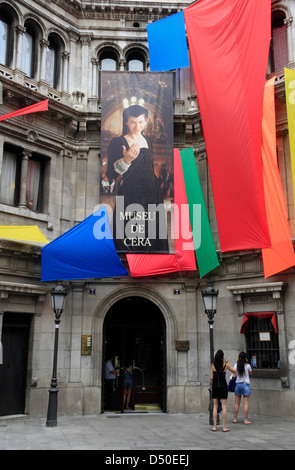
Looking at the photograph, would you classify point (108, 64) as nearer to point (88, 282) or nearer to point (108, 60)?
point (108, 60)

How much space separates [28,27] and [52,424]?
14783 mm

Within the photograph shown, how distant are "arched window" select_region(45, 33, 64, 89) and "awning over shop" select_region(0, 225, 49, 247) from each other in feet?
21.7

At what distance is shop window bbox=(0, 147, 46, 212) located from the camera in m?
16.9

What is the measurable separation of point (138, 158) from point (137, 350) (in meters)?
7.41

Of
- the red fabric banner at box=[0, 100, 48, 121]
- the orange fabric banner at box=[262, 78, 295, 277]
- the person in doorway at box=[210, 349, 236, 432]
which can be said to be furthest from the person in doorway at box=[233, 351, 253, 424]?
the red fabric banner at box=[0, 100, 48, 121]

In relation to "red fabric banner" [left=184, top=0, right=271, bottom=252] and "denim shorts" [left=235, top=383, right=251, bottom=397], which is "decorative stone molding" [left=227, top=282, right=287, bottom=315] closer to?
"red fabric banner" [left=184, top=0, right=271, bottom=252]

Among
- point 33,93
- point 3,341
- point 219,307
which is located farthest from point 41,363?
point 33,93

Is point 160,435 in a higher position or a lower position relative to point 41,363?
lower

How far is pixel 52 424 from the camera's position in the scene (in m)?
13.8

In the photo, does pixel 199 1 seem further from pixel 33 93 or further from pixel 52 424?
pixel 52 424

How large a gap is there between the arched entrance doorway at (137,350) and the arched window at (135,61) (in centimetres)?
1001

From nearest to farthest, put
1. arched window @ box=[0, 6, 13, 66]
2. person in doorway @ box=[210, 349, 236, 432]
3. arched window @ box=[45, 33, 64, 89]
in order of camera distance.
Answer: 1. person in doorway @ box=[210, 349, 236, 432]
2. arched window @ box=[0, 6, 13, 66]
3. arched window @ box=[45, 33, 64, 89]

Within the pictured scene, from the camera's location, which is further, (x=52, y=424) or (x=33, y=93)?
(x=33, y=93)

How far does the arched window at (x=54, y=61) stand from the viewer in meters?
19.2
